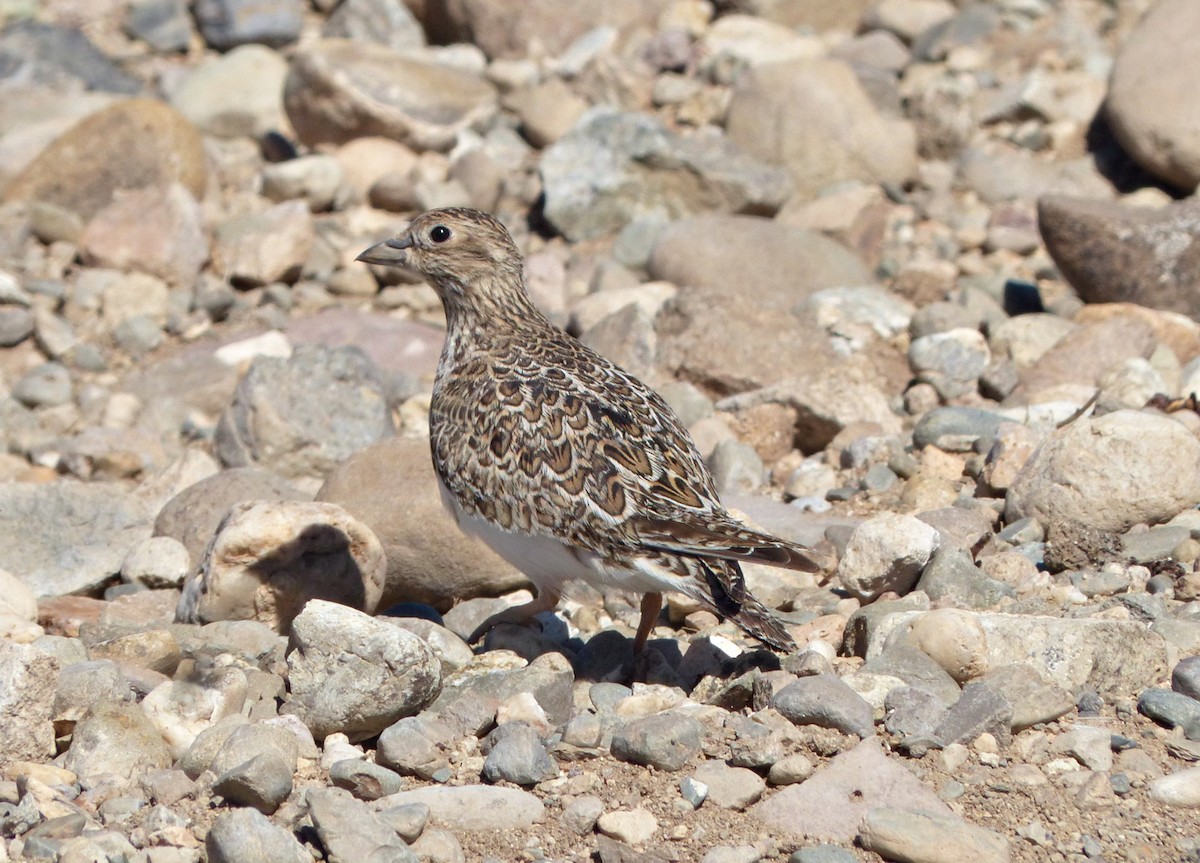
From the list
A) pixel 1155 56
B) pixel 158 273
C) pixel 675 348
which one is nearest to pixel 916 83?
pixel 1155 56

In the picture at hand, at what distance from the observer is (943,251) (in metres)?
13.6

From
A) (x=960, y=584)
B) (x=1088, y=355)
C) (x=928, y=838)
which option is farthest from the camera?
(x=1088, y=355)

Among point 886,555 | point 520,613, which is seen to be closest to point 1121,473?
point 886,555

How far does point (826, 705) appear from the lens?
229 inches

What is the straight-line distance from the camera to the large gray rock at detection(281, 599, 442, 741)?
5996 millimetres

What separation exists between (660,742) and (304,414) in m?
5.19

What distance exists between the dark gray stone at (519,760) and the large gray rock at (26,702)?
1.68 m

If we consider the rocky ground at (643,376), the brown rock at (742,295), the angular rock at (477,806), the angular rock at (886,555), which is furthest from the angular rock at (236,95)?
the angular rock at (477,806)

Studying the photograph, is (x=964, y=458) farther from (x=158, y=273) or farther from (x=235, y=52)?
(x=235, y=52)

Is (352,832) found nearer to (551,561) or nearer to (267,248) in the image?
(551,561)

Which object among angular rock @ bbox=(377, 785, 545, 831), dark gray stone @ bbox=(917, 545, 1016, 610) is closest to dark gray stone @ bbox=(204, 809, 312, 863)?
angular rock @ bbox=(377, 785, 545, 831)

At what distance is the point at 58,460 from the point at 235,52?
777cm

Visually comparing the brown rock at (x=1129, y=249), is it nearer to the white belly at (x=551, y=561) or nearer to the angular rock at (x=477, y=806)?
the white belly at (x=551, y=561)

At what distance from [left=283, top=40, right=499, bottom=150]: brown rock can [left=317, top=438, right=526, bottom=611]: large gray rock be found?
8.21 meters
